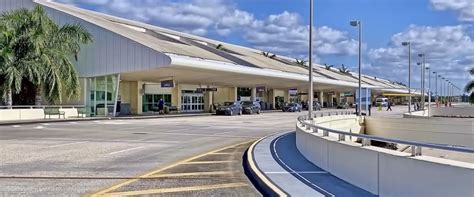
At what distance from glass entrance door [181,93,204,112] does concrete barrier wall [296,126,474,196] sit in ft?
191

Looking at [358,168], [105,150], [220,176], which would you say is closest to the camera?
[358,168]

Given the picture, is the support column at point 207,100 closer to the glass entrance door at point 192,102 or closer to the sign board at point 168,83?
the glass entrance door at point 192,102

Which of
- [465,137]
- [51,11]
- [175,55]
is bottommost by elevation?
[465,137]

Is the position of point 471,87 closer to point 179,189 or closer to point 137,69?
point 137,69

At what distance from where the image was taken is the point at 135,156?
51.9 feet

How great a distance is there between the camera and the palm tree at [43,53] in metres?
42.6

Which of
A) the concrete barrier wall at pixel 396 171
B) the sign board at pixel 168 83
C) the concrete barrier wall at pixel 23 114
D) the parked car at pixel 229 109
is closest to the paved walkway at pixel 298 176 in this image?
the concrete barrier wall at pixel 396 171

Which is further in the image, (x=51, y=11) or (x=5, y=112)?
(x=51, y=11)

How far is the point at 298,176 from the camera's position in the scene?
11211 mm

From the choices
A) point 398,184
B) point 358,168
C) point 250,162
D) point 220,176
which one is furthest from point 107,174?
point 398,184

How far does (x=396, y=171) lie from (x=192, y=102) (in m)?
64.2

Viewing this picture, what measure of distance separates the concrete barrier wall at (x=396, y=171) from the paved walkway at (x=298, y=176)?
0.81 ft

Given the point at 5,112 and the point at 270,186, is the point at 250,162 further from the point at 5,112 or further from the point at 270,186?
the point at 5,112

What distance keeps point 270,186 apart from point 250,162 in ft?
12.3
